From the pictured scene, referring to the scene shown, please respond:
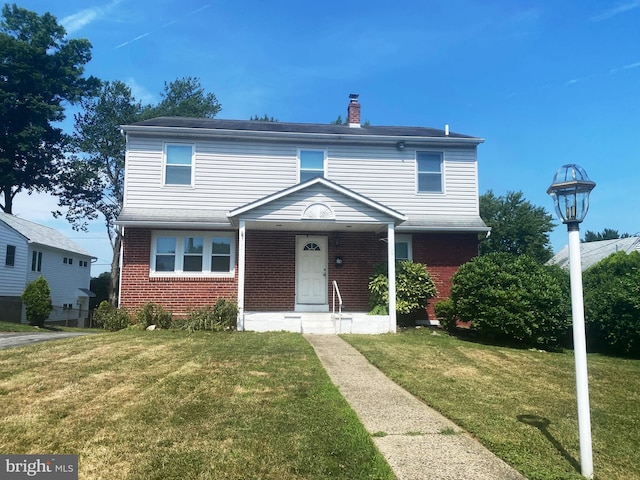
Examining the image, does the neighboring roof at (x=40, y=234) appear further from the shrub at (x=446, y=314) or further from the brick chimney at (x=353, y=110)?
the shrub at (x=446, y=314)

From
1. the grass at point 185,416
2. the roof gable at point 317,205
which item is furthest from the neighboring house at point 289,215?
the grass at point 185,416

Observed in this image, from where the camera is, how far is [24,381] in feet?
18.9

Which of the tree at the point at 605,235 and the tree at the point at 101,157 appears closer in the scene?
the tree at the point at 101,157

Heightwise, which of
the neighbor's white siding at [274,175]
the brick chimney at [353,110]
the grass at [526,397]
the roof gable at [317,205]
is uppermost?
the brick chimney at [353,110]

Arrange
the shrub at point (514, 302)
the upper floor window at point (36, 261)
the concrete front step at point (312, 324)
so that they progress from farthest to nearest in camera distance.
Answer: the upper floor window at point (36, 261)
the concrete front step at point (312, 324)
the shrub at point (514, 302)

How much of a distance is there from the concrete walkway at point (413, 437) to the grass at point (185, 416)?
0.58 feet

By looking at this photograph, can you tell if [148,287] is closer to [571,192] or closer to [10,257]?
[571,192]

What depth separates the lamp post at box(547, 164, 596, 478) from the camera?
3490 mm

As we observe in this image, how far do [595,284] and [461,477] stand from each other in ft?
34.8

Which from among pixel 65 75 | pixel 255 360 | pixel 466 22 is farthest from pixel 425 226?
pixel 65 75

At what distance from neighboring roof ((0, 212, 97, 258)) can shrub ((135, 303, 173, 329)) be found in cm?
1395

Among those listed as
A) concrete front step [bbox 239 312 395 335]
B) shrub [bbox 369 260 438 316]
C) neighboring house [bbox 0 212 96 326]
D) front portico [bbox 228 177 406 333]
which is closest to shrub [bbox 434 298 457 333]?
shrub [bbox 369 260 438 316]

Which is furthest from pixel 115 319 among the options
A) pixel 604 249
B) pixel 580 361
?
pixel 604 249

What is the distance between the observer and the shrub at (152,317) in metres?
11.9
